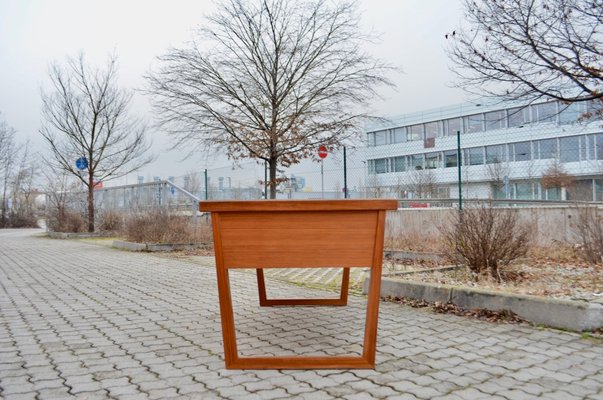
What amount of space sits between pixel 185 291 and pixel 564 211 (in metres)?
6.22

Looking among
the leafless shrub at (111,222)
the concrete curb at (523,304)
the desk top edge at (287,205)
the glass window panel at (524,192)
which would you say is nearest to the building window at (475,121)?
the glass window panel at (524,192)

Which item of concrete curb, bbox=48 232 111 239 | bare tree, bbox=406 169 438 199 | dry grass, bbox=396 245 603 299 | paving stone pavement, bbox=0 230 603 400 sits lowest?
paving stone pavement, bbox=0 230 603 400

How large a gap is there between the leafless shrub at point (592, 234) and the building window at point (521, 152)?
1399 cm

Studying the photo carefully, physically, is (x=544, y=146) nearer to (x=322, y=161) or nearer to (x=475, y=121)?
(x=322, y=161)

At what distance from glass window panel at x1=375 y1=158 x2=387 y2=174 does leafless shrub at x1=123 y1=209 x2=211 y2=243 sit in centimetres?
468

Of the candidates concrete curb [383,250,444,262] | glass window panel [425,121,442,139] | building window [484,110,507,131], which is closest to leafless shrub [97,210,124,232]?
concrete curb [383,250,444,262]

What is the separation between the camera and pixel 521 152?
19.2m

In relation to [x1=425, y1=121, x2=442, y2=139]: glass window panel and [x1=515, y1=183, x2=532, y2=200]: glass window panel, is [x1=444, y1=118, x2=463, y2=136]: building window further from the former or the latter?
[x1=515, y1=183, x2=532, y2=200]: glass window panel

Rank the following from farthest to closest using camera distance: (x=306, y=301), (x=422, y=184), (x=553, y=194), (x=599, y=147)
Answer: (x=553, y=194) < (x=422, y=184) < (x=599, y=147) < (x=306, y=301)

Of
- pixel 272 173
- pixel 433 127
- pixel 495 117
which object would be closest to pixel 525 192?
pixel 272 173

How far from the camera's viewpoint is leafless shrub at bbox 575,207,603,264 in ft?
18.7

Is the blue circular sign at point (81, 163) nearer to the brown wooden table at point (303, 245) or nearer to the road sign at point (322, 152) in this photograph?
the road sign at point (322, 152)

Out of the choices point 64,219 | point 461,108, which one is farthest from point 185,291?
point 461,108

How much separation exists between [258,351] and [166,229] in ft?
29.3
